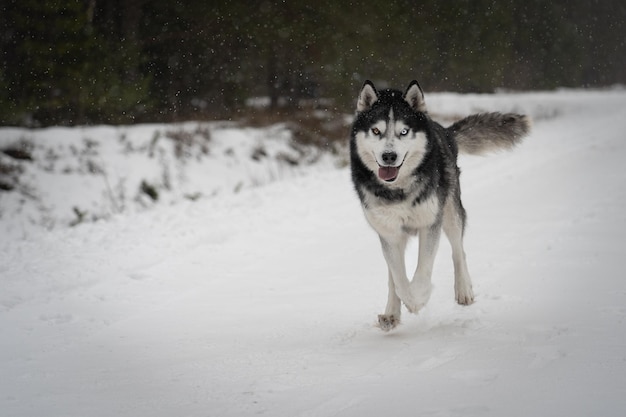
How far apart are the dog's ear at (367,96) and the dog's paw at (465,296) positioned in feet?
5.03

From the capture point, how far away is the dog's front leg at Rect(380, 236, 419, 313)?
13.5 feet

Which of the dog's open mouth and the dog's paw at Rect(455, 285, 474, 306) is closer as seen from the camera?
the dog's open mouth

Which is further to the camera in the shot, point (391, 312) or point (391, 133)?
point (391, 312)

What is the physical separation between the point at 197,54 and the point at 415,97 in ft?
45.2

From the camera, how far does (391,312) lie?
14.3 ft

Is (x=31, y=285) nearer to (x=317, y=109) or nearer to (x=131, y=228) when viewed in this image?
(x=131, y=228)

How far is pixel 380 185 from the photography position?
4191mm

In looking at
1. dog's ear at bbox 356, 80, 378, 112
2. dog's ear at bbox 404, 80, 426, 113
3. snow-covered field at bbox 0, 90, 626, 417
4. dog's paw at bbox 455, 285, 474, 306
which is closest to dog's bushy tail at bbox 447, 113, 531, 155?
snow-covered field at bbox 0, 90, 626, 417

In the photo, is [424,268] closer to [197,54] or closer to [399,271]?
[399,271]

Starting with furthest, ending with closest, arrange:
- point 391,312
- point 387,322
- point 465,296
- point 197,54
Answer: point 197,54 < point 465,296 < point 391,312 < point 387,322

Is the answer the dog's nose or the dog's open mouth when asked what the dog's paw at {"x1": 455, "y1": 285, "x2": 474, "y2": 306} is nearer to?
the dog's open mouth

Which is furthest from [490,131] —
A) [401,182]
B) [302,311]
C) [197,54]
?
[197,54]

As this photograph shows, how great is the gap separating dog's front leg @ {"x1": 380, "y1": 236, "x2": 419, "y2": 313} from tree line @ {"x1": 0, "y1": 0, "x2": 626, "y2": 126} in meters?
9.18

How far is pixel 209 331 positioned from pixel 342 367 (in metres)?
1.22
